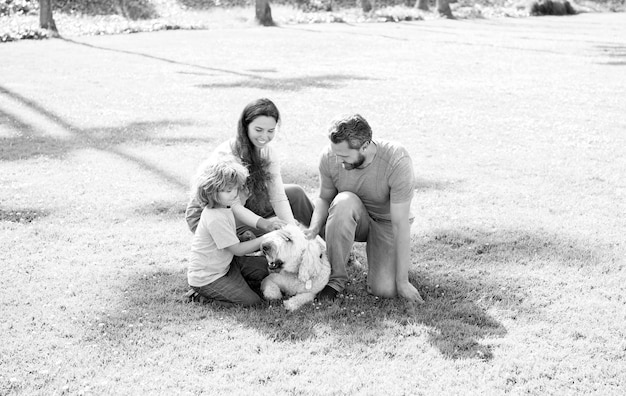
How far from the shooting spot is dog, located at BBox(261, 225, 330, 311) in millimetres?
4457

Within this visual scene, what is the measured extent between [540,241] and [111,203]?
14.0ft

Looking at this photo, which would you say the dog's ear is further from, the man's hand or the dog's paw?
the man's hand

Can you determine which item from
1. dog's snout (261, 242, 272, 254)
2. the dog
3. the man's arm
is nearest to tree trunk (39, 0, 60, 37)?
the dog

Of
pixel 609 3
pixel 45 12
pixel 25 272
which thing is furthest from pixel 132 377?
pixel 609 3

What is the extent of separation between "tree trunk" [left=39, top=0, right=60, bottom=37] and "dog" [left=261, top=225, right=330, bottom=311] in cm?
2087

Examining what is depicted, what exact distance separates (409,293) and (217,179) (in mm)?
1568

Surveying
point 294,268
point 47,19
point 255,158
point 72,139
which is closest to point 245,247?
point 294,268

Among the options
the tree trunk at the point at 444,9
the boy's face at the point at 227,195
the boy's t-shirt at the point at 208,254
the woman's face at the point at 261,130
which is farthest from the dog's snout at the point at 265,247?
the tree trunk at the point at 444,9

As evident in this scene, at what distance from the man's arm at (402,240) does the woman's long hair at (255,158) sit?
107 cm

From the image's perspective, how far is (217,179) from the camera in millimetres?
4367

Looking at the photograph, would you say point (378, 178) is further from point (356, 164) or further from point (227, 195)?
point (227, 195)

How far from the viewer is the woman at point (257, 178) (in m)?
4.79

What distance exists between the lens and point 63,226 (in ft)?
20.6

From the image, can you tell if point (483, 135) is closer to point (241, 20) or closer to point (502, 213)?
point (502, 213)
